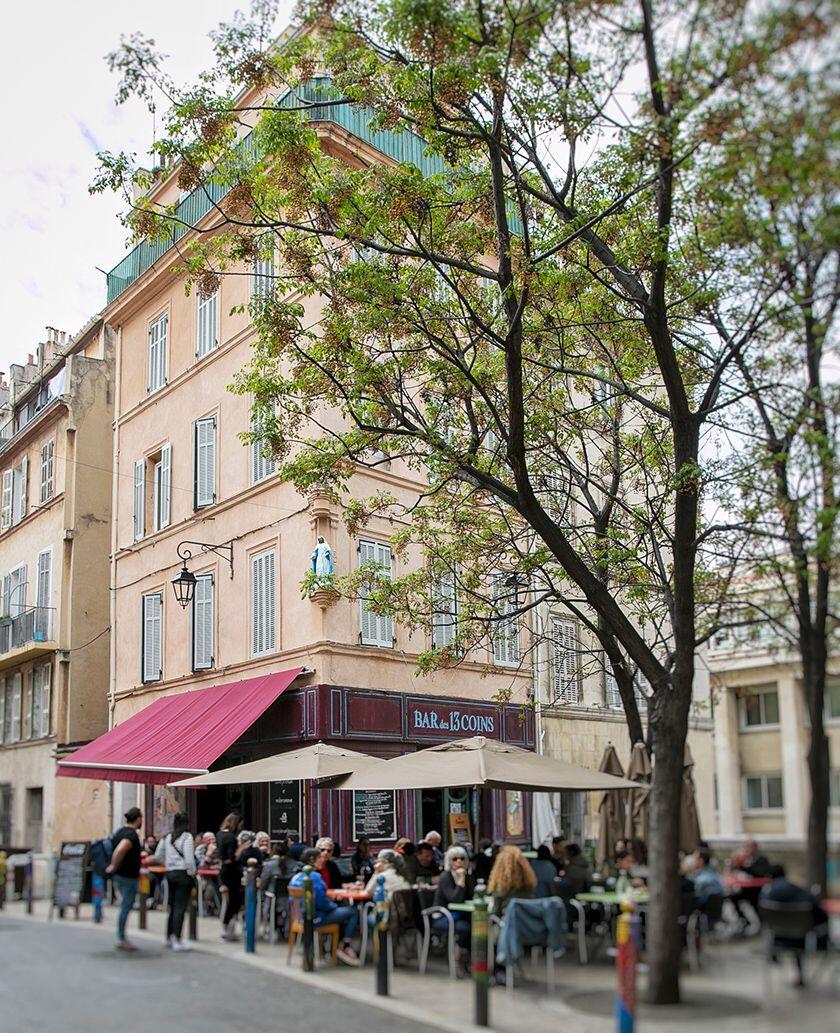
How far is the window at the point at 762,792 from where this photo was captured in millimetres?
7406

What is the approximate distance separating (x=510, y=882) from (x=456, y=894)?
46.9 inches

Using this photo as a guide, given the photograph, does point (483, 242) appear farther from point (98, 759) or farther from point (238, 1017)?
point (98, 759)

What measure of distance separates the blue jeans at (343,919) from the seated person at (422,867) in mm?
1200

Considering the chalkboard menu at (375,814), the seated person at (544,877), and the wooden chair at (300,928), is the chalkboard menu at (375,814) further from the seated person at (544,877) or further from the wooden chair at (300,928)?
the seated person at (544,877)

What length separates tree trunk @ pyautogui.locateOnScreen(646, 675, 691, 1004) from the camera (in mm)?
8422

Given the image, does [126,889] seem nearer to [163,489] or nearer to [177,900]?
[177,900]

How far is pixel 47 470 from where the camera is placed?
101 ft

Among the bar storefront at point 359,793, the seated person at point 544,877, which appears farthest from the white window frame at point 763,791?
the bar storefront at point 359,793

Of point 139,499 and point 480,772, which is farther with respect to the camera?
point 139,499

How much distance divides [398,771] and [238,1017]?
481cm

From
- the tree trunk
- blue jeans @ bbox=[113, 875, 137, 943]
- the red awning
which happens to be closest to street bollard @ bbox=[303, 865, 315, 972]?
blue jeans @ bbox=[113, 875, 137, 943]

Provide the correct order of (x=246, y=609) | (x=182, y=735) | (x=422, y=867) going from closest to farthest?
1. (x=422, y=867)
2. (x=182, y=735)
3. (x=246, y=609)

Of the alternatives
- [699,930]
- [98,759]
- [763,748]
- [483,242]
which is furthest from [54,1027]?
[98,759]

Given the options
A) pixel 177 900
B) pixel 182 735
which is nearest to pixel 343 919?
pixel 177 900
